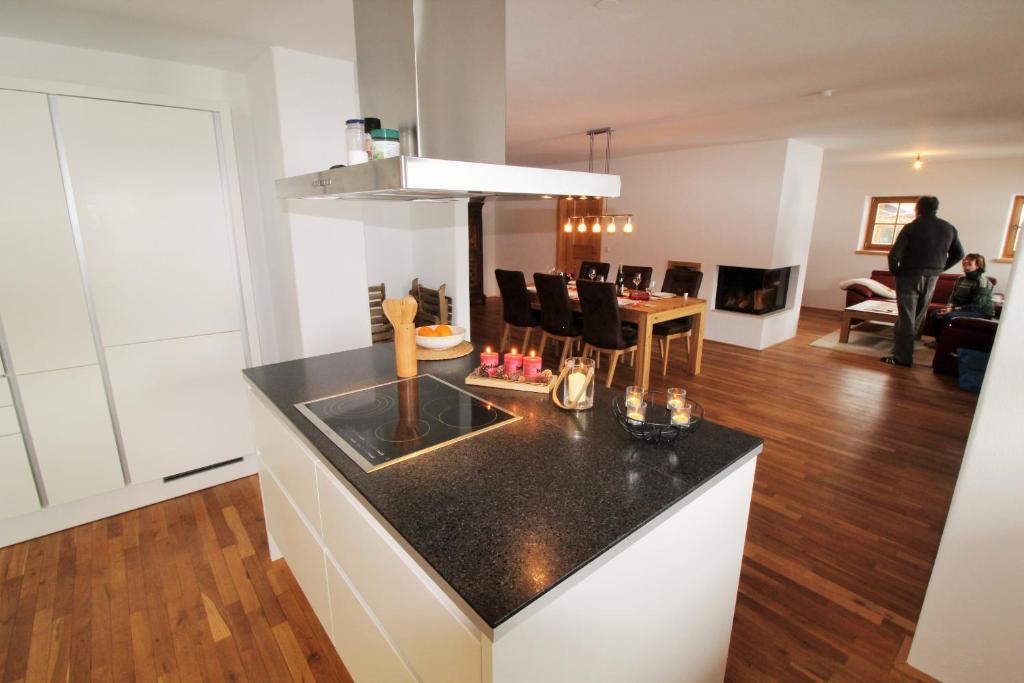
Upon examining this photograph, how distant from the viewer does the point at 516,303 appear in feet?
15.4

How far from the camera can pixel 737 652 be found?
1658 millimetres

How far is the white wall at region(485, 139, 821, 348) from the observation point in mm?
5039

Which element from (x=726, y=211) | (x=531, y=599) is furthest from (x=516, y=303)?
(x=531, y=599)

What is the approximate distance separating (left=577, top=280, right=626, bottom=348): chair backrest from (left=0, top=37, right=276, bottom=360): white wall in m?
2.32

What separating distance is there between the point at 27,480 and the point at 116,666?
1.11 meters

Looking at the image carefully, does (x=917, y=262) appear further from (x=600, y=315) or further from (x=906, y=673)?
(x=906, y=673)

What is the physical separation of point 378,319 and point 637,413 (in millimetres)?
2849

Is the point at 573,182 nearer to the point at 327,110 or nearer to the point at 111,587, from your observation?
the point at 327,110

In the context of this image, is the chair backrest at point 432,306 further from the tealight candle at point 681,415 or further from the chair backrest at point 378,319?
the tealight candle at point 681,415

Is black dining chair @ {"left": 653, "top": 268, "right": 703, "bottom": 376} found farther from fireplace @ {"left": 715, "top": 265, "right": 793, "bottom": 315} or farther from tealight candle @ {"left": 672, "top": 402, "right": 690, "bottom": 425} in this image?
tealight candle @ {"left": 672, "top": 402, "right": 690, "bottom": 425}

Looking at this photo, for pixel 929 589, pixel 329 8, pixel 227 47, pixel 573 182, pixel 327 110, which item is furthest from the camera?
pixel 327 110

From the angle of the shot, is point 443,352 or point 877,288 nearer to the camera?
point 443,352

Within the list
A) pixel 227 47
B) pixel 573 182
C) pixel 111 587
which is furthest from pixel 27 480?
pixel 573 182

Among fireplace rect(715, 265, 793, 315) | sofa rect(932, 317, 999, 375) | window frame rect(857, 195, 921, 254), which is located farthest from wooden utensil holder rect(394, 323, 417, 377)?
window frame rect(857, 195, 921, 254)
